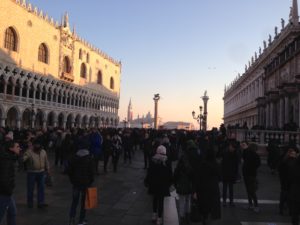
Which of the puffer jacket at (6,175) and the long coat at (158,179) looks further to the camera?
the long coat at (158,179)

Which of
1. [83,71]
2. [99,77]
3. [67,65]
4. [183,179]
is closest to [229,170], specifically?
[183,179]

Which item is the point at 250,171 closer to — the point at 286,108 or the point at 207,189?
the point at 207,189

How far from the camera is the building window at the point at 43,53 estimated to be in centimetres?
4934

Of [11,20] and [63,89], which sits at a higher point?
[11,20]

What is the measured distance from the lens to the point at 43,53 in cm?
5028

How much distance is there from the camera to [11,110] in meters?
44.2

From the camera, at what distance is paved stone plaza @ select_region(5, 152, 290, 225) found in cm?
685

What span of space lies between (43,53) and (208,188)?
1888 inches

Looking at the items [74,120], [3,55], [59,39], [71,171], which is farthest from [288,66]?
[74,120]

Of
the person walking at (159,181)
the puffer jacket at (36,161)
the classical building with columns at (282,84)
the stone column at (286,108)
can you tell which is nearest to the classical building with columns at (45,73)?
the classical building with columns at (282,84)

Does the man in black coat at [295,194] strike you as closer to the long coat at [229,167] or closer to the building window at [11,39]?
the long coat at [229,167]

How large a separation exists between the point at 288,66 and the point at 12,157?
21091mm

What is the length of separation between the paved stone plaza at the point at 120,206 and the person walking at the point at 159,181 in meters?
0.33

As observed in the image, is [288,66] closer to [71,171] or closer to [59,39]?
[71,171]
